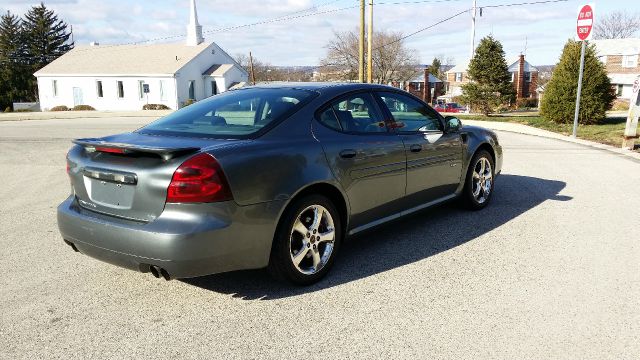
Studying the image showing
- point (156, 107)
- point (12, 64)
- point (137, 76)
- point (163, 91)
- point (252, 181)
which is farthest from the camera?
point (12, 64)

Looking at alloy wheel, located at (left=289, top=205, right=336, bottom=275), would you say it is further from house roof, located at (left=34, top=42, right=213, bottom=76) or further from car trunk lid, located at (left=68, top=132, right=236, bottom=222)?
house roof, located at (left=34, top=42, right=213, bottom=76)

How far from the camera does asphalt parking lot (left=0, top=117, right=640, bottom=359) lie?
9.93 ft

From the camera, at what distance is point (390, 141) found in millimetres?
4559

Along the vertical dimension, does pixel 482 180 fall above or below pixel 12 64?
below

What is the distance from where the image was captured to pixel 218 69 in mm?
51594

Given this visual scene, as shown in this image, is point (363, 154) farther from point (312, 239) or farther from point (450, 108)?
point (450, 108)

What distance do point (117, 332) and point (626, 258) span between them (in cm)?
419

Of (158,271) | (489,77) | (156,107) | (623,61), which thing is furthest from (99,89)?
(623,61)

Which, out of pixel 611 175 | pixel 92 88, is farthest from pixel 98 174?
pixel 92 88

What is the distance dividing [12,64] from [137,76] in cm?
2685

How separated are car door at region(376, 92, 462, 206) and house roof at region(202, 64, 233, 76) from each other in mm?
47200

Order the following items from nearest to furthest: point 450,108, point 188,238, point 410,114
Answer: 1. point 188,238
2. point 410,114
3. point 450,108

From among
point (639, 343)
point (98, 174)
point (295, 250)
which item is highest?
point (98, 174)

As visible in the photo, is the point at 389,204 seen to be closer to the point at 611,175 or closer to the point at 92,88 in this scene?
the point at 611,175
